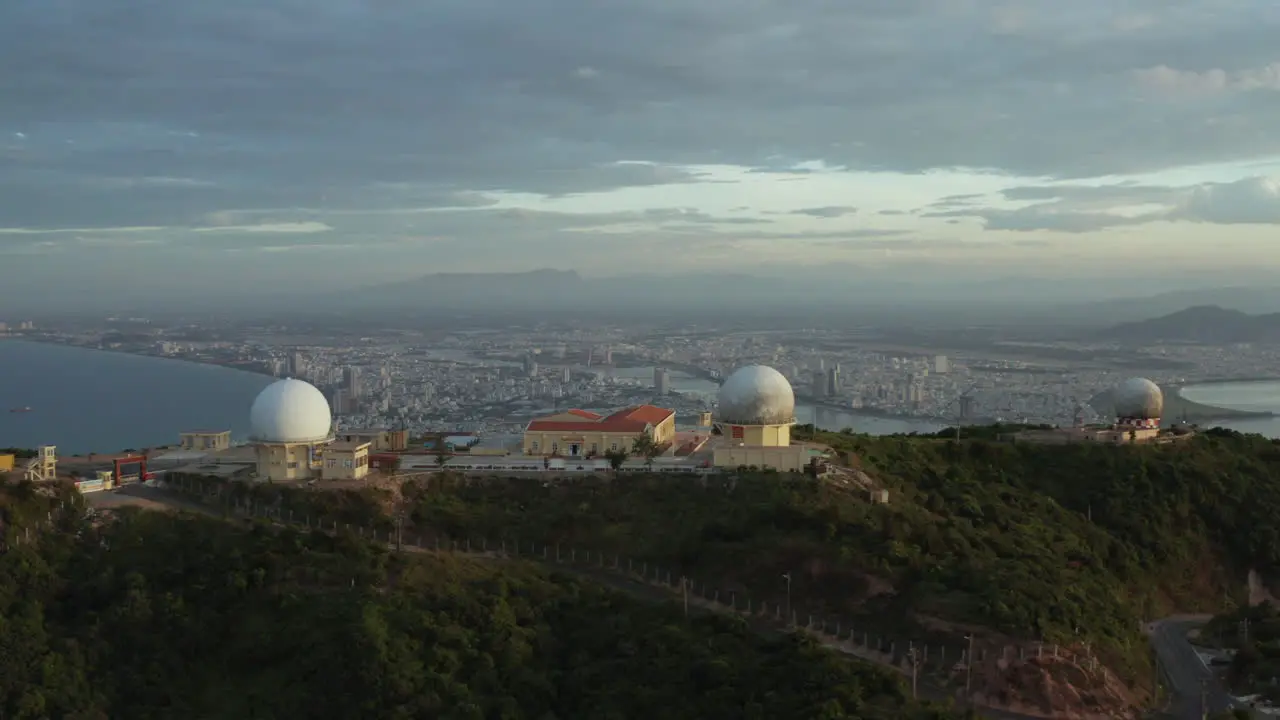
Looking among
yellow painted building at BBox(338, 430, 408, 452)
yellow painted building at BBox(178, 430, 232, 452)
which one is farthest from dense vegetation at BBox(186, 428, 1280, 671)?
yellow painted building at BBox(178, 430, 232, 452)

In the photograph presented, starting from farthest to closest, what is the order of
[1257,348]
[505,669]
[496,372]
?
[1257,348] → [496,372] → [505,669]

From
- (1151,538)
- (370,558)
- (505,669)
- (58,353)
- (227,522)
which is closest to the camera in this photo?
(505,669)

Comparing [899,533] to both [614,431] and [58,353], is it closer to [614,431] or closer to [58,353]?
[614,431]

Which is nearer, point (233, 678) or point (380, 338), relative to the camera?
point (233, 678)

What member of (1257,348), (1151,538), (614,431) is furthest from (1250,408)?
(614,431)

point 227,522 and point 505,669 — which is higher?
point 227,522

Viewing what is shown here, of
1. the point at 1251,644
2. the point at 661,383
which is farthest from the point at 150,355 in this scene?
the point at 1251,644

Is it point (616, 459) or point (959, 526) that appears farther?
point (616, 459)

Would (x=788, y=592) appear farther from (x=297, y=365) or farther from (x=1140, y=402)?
(x=297, y=365)
